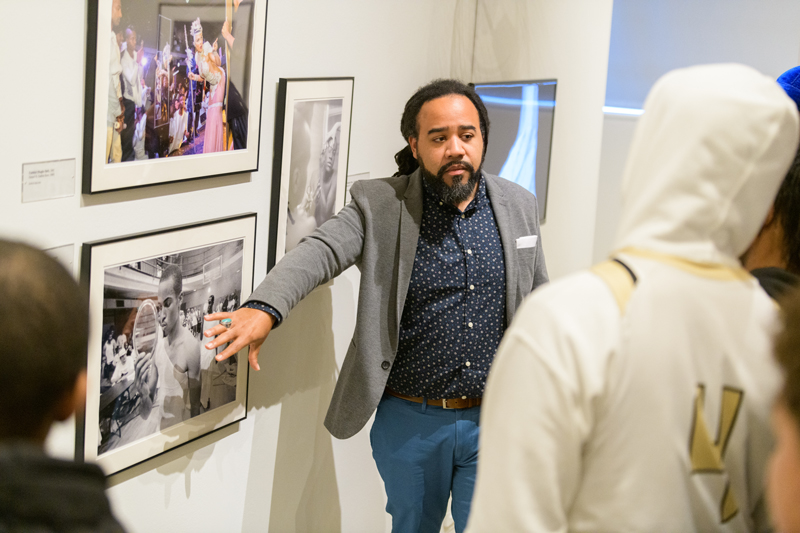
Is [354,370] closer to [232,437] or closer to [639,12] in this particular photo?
[232,437]

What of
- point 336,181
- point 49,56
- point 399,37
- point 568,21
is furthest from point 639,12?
point 49,56

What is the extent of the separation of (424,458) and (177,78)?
140 cm

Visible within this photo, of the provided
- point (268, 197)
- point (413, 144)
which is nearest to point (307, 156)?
point (268, 197)

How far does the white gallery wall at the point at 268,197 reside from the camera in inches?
69.4

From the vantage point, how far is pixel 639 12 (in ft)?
18.8

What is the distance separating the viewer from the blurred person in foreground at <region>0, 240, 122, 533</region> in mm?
795

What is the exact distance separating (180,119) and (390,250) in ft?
2.50

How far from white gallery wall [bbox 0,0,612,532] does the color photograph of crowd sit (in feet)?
0.35

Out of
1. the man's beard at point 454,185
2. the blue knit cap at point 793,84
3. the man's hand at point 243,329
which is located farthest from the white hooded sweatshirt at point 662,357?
the blue knit cap at point 793,84

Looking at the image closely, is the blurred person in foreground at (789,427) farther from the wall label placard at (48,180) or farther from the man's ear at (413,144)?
the man's ear at (413,144)

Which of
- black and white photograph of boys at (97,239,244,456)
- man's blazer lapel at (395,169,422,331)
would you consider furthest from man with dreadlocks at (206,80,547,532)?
black and white photograph of boys at (97,239,244,456)

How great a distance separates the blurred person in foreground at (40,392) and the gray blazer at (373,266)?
1418 mm

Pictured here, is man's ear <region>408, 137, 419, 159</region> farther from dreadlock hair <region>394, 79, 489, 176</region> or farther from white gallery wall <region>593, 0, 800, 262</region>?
white gallery wall <region>593, 0, 800, 262</region>

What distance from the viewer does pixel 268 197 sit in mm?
2572
